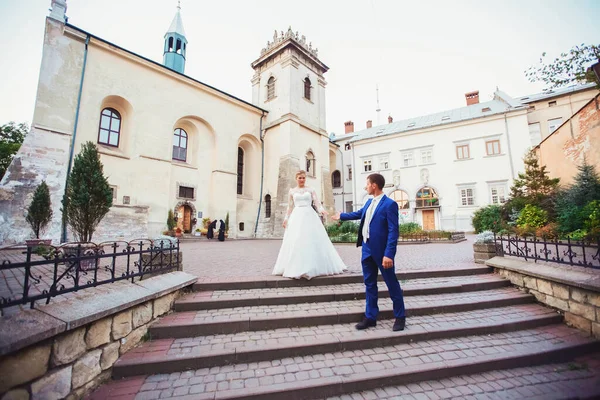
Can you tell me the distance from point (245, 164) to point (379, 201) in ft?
69.4

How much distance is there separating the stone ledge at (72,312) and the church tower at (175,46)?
25.9 m

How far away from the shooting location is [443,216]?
24.5m

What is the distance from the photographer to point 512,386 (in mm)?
2533

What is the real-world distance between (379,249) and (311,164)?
2134 centimetres

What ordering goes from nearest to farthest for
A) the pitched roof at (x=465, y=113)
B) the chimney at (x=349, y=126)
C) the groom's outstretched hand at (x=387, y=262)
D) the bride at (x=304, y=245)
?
the groom's outstretched hand at (x=387, y=262)
the bride at (x=304, y=245)
the pitched roof at (x=465, y=113)
the chimney at (x=349, y=126)

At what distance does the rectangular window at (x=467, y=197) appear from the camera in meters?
23.6

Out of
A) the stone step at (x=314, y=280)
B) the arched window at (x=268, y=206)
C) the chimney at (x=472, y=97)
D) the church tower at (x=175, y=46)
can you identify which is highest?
the church tower at (x=175, y=46)

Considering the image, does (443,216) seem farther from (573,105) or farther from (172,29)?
(172,29)

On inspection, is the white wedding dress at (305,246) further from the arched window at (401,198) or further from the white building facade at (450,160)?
the arched window at (401,198)

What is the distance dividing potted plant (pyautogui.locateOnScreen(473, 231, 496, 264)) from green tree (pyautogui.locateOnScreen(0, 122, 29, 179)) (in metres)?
33.9

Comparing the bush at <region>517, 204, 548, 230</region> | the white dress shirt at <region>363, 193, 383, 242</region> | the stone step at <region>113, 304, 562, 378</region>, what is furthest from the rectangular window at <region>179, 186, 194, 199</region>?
the bush at <region>517, 204, 548, 230</region>

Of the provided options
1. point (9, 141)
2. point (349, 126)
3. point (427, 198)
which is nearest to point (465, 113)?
point (427, 198)

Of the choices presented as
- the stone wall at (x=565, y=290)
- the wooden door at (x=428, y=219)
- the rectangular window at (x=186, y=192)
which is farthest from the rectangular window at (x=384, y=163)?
the stone wall at (x=565, y=290)

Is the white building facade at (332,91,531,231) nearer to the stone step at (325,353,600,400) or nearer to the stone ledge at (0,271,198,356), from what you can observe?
the stone step at (325,353,600,400)
